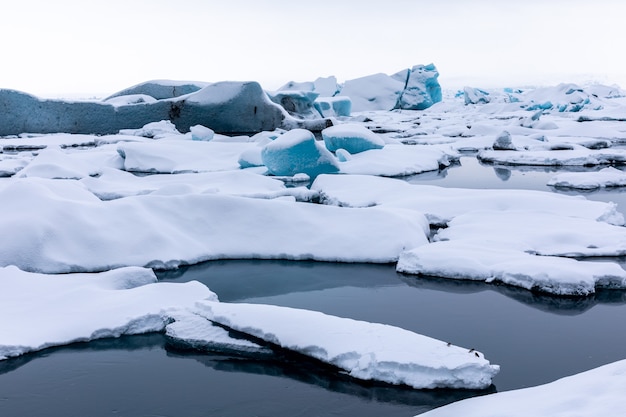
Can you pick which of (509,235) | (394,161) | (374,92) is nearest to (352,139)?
(394,161)

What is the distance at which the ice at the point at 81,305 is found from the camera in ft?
9.11

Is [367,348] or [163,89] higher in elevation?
[163,89]

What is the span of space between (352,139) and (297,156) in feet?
7.10

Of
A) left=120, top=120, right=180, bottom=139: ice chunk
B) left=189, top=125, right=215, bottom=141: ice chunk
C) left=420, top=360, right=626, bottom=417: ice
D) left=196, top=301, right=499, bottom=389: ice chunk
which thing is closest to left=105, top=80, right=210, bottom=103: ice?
left=120, top=120, right=180, bottom=139: ice chunk

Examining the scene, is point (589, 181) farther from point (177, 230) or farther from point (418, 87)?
point (418, 87)

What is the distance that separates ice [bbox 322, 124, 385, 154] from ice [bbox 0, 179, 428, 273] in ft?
16.4

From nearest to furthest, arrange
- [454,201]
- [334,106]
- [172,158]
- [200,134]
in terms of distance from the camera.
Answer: [454,201] → [172,158] → [200,134] → [334,106]

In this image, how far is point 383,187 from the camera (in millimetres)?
6422

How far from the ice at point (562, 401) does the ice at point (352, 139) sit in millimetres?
7870

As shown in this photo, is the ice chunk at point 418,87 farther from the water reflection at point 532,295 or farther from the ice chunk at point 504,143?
the water reflection at point 532,295

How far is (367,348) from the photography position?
8.00 feet

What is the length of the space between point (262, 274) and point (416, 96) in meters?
25.9

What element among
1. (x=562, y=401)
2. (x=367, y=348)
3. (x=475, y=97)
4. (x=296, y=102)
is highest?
(x=475, y=97)

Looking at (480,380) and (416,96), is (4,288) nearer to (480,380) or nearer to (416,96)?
(480,380)
